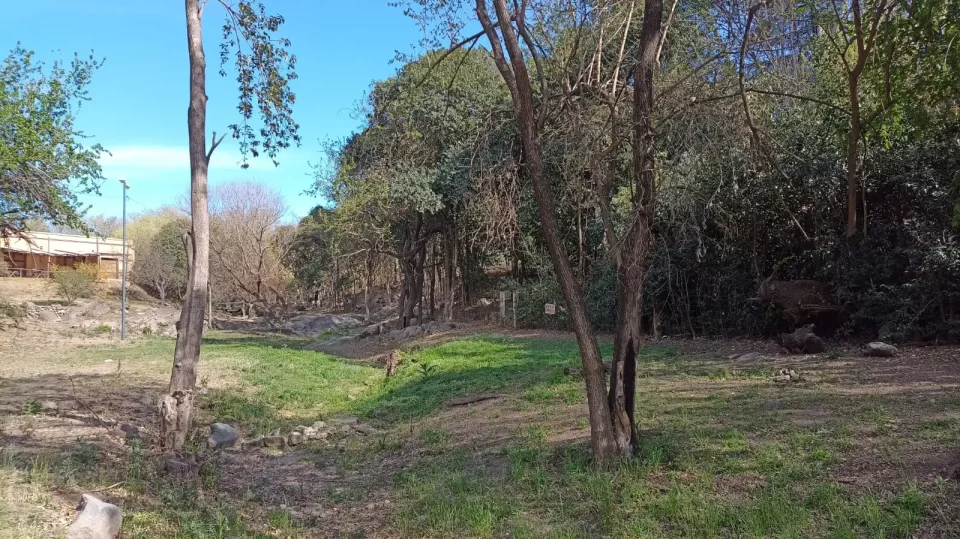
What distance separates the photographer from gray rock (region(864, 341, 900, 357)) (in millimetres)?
9698

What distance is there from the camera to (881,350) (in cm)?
971

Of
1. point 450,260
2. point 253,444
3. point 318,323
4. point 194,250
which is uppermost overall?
point 450,260

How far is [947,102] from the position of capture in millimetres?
8898

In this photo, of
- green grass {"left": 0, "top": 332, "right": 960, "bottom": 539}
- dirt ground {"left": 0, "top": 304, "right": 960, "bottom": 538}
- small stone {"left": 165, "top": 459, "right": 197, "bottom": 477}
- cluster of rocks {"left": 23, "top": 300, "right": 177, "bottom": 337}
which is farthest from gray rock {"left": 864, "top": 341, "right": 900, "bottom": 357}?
cluster of rocks {"left": 23, "top": 300, "right": 177, "bottom": 337}

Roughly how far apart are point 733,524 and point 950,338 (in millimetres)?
8301

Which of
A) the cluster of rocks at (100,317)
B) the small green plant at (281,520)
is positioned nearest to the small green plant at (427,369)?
the small green plant at (281,520)

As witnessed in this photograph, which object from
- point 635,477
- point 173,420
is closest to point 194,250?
point 173,420

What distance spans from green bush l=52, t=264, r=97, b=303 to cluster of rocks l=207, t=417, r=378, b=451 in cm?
3192

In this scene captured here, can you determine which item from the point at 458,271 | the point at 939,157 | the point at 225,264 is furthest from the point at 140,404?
the point at 225,264

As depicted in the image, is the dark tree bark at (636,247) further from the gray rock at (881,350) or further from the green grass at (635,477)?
the gray rock at (881,350)

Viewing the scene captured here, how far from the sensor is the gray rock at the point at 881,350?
9.70 meters

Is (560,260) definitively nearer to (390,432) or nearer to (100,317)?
(390,432)

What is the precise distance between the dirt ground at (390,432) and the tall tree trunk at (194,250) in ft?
2.27

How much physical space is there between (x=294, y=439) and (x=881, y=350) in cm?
854
